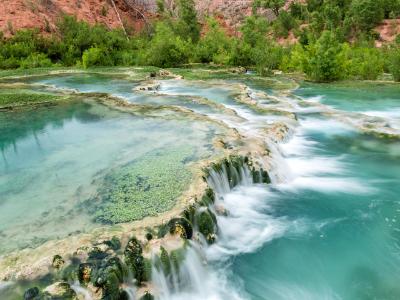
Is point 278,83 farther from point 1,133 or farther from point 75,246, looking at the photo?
point 75,246

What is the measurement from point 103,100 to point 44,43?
24.3 metres

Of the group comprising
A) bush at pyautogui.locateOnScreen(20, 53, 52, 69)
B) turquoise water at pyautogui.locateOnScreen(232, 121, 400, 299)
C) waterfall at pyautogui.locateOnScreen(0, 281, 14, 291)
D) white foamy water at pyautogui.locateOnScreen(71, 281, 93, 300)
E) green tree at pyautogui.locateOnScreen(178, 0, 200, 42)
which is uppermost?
green tree at pyautogui.locateOnScreen(178, 0, 200, 42)

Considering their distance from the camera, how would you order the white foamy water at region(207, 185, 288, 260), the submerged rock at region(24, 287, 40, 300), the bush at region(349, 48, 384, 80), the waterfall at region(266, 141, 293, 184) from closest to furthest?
the submerged rock at region(24, 287, 40, 300) < the white foamy water at region(207, 185, 288, 260) < the waterfall at region(266, 141, 293, 184) < the bush at region(349, 48, 384, 80)

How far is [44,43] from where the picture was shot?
124 feet

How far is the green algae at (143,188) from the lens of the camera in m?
6.96

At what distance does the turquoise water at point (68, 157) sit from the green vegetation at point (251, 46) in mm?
14907

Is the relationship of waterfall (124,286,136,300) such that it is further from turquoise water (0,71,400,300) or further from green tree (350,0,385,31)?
green tree (350,0,385,31)

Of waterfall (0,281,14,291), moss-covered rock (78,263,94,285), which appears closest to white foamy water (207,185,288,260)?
moss-covered rock (78,263,94,285)

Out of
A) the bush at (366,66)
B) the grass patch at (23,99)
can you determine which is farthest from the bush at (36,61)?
the bush at (366,66)

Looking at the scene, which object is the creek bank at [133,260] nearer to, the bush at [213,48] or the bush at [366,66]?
the bush at [366,66]

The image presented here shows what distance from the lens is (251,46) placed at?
3325cm

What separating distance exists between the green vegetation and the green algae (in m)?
17.1

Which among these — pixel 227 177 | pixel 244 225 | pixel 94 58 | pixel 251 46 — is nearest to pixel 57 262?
pixel 244 225

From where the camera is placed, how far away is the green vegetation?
80.5 ft
